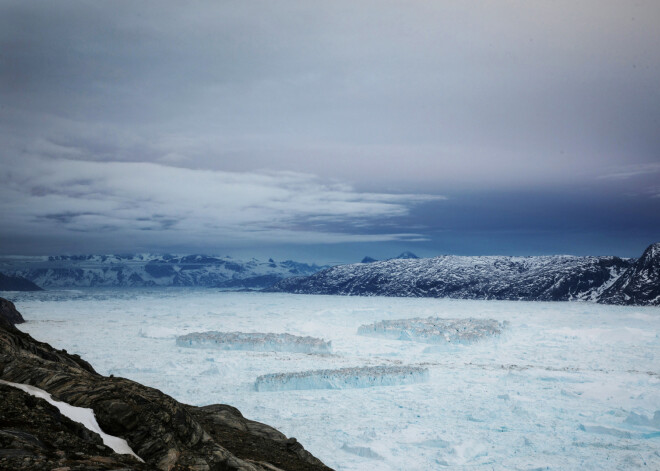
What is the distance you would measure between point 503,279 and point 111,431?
14056 cm

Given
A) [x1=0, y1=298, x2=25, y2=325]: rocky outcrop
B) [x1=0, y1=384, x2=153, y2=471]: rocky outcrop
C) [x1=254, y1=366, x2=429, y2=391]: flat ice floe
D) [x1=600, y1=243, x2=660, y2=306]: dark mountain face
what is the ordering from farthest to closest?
[x1=600, y1=243, x2=660, y2=306]: dark mountain face, [x1=0, y1=298, x2=25, y2=325]: rocky outcrop, [x1=254, y1=366, x2=429, y2=391]: flat ice floe, [x1=0, y1=384, x2=153, y2=471]: rocky outcrop

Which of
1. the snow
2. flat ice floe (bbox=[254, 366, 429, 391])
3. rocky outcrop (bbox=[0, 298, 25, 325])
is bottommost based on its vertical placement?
rocky outcrop (bbox=[0, 298, 25, 325])

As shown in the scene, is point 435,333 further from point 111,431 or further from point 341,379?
point 111,431

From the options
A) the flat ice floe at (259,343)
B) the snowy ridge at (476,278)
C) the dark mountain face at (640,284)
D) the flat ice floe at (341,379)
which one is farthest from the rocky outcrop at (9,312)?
the snowy ridge at (476,278)

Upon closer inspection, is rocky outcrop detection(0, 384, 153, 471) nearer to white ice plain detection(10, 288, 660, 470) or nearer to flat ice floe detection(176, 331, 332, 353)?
white ice plain detection(10, 288, 660, 470)

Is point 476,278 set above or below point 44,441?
below

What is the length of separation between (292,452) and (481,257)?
6469 inches

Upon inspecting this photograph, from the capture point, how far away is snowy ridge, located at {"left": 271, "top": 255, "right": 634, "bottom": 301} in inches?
4727

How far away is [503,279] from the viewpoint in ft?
447

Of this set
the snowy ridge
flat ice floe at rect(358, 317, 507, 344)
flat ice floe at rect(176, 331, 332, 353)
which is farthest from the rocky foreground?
the snowy ridge

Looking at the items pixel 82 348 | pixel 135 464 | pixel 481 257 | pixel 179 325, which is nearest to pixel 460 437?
pixel 135 464

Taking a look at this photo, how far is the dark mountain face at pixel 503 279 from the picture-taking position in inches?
4163

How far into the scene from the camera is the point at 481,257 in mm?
163375

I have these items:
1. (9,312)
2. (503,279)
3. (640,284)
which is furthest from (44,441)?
(503,279)
